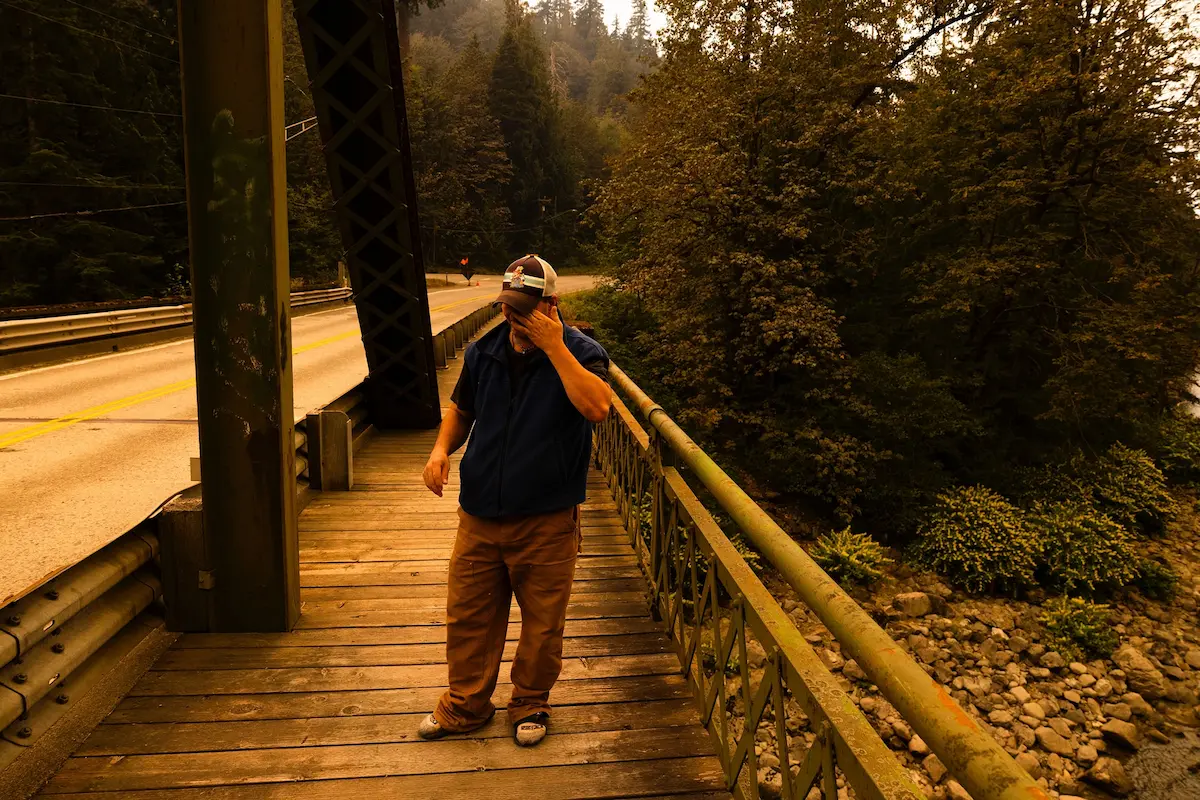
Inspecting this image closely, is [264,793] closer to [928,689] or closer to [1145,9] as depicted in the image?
[928,689]

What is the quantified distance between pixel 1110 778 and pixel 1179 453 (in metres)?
15.6

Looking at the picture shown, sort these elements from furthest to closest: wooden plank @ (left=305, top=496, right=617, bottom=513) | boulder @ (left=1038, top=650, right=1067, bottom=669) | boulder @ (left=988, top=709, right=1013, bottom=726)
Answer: boulder @ (left=1038, top=650, right=1067, bottom=669), boulder @ (left=988, top=709, right=1013, bottom=726), wooden plank @ (left=305, top=496, right=617, bottom=513)

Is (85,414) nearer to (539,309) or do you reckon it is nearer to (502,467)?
(502,467)

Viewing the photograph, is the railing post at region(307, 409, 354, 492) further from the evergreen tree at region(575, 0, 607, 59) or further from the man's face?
the evergreen tree at region(575, 0, 607, 59)

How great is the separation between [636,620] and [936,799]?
642 centimetres

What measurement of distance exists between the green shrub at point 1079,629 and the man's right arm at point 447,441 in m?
12.4

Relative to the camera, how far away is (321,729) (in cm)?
267

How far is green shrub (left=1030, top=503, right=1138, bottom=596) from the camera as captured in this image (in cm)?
1327

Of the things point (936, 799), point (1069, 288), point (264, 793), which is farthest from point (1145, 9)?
point (264, 793)

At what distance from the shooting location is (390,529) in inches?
194

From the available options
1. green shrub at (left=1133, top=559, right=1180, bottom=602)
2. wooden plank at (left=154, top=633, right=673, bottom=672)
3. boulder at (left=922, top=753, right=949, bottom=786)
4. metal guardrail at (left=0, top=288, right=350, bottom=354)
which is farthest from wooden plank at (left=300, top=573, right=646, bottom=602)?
green shrub at (left=1133, top=559, right=1180, bottom=602)

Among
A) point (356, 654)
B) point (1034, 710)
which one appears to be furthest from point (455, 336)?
point (1034, 710)

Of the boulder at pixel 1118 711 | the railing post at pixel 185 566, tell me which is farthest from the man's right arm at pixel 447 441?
the boulder at pixel 1118 711

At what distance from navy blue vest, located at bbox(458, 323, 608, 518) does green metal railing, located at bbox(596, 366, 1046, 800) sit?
1.97 ft
